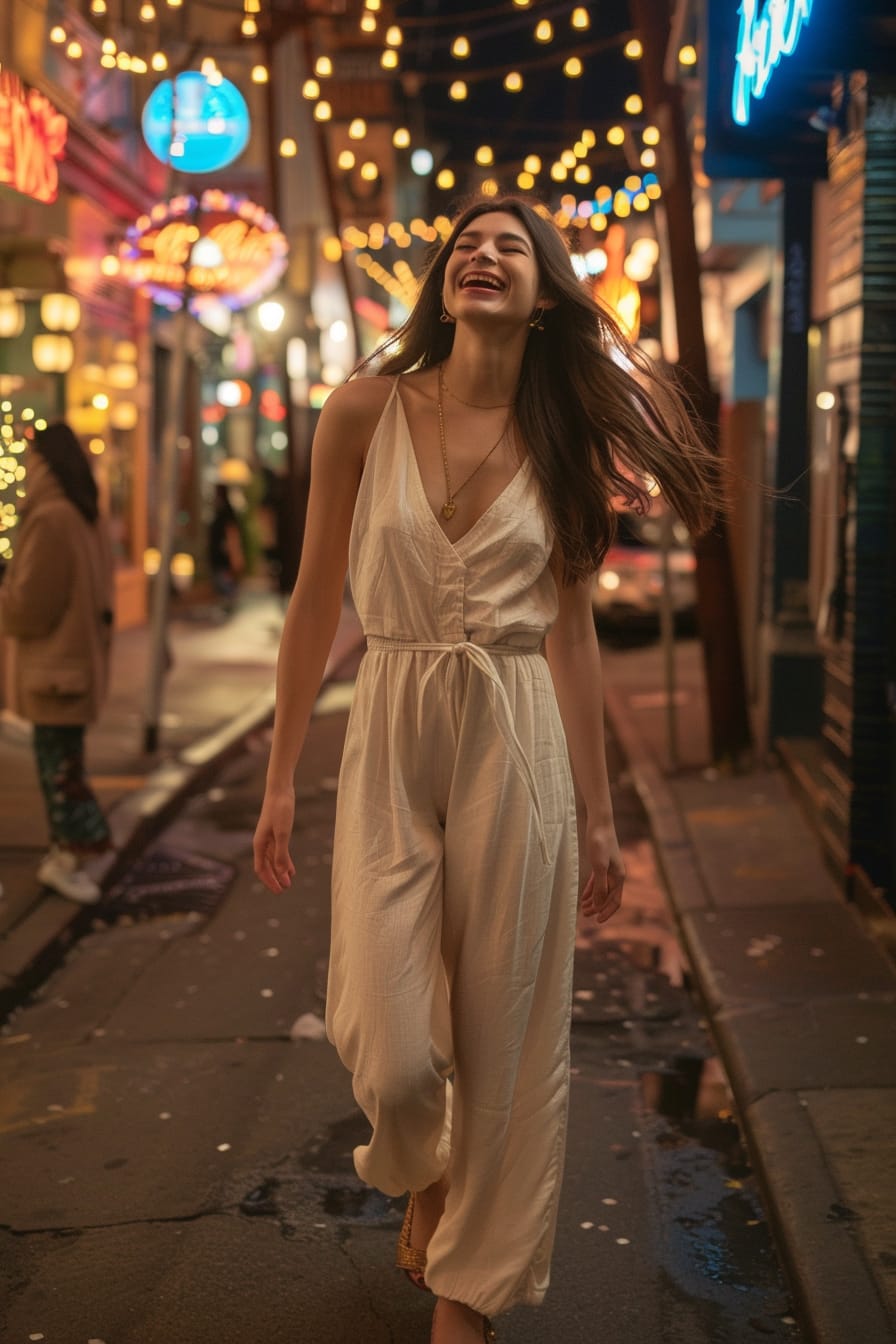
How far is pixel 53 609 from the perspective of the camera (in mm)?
7629

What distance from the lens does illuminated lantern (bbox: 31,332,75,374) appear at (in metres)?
14.6

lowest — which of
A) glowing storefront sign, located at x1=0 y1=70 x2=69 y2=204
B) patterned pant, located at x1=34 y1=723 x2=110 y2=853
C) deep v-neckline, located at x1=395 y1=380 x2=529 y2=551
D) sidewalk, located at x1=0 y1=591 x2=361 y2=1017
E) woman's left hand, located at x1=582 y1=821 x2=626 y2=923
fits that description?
sidewalk, located at x1=0 y1=591 x2=361 y2=1017

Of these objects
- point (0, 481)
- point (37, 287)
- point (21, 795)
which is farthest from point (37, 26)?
point (0, 481)

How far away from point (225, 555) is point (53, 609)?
16386 millimetres

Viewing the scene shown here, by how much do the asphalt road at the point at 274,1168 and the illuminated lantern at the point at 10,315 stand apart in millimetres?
8222

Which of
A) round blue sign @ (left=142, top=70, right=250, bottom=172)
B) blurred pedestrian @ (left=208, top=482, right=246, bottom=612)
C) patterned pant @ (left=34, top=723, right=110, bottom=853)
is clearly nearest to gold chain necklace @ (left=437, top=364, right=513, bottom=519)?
patterned pant @ (left=34, top=723, right=110, bottom=853)

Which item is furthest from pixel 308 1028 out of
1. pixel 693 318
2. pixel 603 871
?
pixel 693 318

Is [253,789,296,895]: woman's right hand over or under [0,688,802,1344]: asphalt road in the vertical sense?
over

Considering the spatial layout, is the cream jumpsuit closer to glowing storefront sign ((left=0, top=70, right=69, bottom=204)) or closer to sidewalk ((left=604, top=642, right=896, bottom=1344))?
sidewalk ((left=604, top=642, right=896, bottom=1344))

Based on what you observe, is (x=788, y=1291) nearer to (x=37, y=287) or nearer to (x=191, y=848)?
(x=191, y=848)

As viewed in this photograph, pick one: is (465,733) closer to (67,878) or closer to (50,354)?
(67,878)

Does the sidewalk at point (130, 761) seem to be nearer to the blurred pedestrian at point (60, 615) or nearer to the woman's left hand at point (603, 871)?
the blurred pedestrian at point (60, 615)

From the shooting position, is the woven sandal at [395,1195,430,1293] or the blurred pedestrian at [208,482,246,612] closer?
the woven sandal at [395,1195,430,1293]

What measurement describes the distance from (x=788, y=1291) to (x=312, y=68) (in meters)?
18.4
